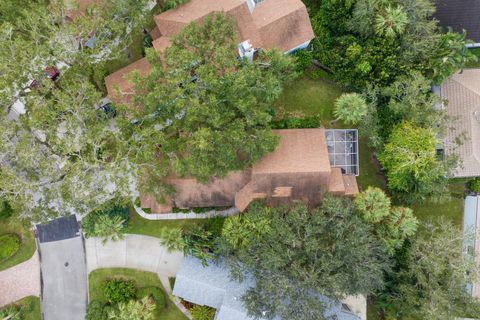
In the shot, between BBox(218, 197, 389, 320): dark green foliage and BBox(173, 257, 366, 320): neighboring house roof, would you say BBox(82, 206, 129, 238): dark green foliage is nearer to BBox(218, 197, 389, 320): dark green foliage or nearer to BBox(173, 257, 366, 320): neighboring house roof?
BBox(173, 257, 366, 320): neighboring house roof

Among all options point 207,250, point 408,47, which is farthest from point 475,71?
point 207,250

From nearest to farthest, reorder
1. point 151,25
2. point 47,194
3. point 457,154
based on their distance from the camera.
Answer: point 47,194, point 457,154, point 151,25

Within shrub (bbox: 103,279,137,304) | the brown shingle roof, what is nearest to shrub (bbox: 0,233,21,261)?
shrub (bbox: 103,279,137,304)

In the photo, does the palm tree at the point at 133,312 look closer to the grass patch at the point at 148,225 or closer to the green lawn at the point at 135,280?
the green lawn at the point at 135,280

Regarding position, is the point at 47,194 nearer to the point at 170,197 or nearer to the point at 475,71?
the point at 170,197

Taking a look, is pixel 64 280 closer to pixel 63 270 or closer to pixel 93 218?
pixel 63 270

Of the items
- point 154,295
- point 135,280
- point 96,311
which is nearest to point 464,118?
point 154,295
